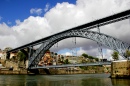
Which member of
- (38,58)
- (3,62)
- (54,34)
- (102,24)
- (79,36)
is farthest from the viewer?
(3,62)

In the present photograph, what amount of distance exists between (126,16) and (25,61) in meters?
50.7

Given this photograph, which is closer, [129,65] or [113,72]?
[129,65]

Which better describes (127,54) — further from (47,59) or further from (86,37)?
(47,59)

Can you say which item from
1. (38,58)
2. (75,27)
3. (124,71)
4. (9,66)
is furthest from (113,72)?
(9,66)

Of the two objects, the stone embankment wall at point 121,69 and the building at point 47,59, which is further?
the building at point 47,59

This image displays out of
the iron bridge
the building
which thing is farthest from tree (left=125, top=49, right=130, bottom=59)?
the building

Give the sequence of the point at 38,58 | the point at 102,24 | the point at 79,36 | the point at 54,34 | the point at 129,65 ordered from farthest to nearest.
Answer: the point at 38,58 < the point at 54,34 < the point at 79,36 < the point at 102,24 < the point at 129,65

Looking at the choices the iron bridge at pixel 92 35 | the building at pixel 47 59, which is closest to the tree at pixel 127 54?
the iron bridge at pixel 92 35

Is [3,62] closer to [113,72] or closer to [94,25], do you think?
[94,25]

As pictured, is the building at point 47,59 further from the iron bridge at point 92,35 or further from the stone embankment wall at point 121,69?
the stone embankment wall at point 121,69

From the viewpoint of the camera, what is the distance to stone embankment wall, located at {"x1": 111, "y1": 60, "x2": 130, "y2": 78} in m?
33.6

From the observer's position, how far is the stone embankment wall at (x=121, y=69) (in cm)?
3359

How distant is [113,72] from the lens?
3588 centimetres

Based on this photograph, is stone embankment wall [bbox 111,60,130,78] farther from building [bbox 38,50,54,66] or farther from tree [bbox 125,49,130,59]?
building [bbox 38,50,54,66]
